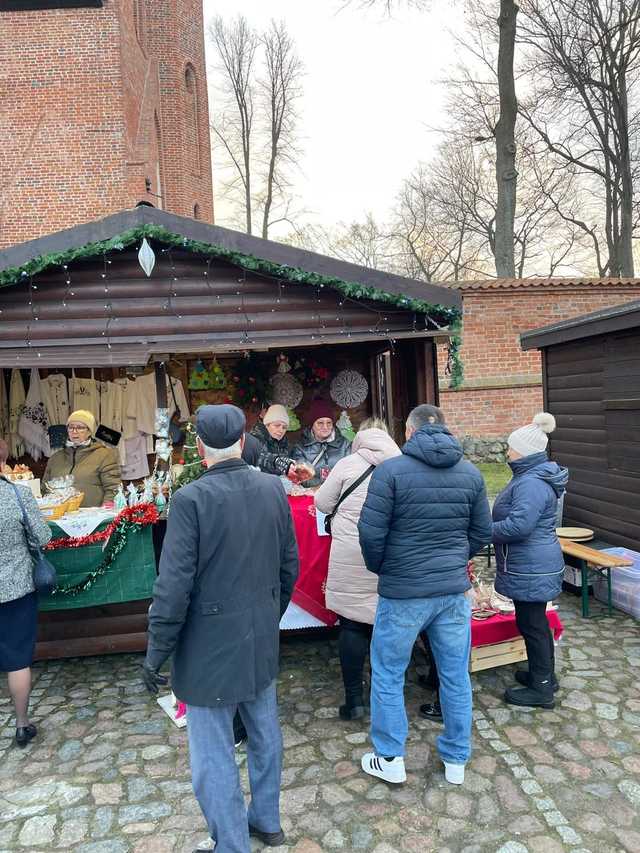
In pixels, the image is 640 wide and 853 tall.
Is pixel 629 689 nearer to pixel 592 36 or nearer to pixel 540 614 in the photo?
pixel 540 614

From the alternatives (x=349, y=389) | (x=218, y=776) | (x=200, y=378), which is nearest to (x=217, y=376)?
(x=200, y=378)

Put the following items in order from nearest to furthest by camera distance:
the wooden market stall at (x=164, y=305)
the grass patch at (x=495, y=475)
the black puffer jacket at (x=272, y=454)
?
the wooden market stall at (x=164, y=305)
the black puffer jacket at (x=272, y=454)
the grass patch at (x=495, y=475)

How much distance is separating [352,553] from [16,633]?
212cm

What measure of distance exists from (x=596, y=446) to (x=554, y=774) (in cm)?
425

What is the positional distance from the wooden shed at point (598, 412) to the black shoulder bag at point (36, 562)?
5289 mm

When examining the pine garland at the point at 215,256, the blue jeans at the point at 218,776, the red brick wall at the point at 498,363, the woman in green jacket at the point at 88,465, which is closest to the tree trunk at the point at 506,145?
the red brick wall at the point at 498,363

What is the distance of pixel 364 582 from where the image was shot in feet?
12.2

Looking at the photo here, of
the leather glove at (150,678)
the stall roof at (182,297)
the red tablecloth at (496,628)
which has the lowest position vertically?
the red tablecloth at (496,628)

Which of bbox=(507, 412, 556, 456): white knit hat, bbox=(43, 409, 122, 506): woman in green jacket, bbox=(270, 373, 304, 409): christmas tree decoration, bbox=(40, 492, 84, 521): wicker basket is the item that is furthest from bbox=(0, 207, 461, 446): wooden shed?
bbox=(507, 412, 556, 456): white knit hat

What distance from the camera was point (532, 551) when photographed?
12.9 ft

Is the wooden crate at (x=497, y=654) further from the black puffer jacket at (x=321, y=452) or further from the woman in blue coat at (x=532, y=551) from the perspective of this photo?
the black puffer jacket at (x=321, y=452)

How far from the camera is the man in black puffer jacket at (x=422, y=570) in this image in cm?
309

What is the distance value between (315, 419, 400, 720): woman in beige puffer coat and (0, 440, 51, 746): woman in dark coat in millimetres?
1794

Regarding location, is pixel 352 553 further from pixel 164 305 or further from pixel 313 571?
pixel 164 305
